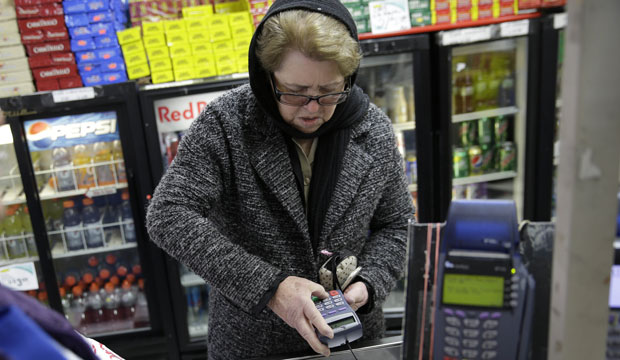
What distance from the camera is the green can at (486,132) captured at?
3398mm

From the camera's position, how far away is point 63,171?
3049 mm

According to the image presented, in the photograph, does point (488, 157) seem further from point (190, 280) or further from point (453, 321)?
point (453, 321)

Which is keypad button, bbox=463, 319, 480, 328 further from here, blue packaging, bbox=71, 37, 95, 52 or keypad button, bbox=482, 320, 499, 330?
blue packaging, bbox=71, 37, 95, 52

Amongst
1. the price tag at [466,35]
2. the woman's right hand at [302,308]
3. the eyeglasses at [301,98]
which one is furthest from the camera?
Result: the price tag at [466,35]

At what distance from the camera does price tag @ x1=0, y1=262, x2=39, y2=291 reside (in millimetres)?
3088

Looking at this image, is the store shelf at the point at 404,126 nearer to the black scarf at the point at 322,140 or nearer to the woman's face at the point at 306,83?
the black scarf at the point at 322,140

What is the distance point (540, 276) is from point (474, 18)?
249 centimetres

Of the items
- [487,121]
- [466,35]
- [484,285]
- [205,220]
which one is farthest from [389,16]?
[484,285]

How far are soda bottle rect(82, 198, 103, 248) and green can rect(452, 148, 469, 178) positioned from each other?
2345mm

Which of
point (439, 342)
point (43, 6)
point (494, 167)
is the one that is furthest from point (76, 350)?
point (494, 167)

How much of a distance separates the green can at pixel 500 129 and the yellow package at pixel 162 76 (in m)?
2.12

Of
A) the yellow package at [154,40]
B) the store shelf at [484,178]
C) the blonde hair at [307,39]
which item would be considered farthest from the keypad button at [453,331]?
the store shelf at [484,178]

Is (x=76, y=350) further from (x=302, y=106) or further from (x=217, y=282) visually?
(x=302, y=106)

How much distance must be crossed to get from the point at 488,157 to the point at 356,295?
98.4 inches
